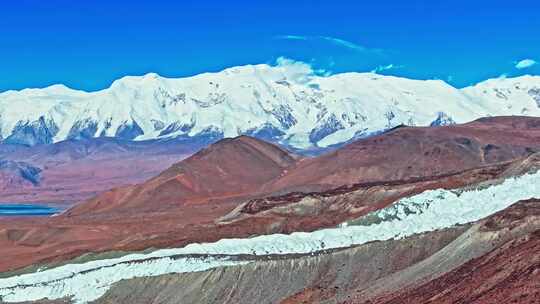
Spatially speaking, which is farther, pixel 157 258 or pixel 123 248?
pixel 123 248

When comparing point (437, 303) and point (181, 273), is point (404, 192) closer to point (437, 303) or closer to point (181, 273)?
point (181, 273)

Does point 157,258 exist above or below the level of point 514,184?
below

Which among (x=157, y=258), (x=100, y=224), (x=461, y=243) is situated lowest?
(x=100, y=224)

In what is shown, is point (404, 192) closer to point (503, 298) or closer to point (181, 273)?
point (181, 273)

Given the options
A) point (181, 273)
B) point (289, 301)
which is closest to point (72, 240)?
point (181, 273)

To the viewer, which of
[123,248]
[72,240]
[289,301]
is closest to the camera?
[289,301]

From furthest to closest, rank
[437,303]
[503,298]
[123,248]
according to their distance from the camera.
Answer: [123,248]
[437,303]
[503,298]
